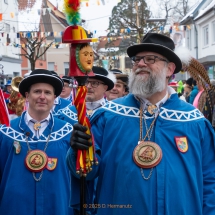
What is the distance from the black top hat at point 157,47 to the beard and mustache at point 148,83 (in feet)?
0.51

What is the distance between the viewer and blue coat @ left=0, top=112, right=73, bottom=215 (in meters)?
4.28

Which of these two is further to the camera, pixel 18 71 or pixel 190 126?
pixel 18 71

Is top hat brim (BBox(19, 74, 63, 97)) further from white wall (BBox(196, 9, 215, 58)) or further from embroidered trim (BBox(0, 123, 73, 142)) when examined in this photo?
white wall (BBox(196, 9, 215, 58))

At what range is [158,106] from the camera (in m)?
3.49

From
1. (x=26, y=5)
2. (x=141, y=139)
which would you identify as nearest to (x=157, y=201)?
(x=141, y=139)

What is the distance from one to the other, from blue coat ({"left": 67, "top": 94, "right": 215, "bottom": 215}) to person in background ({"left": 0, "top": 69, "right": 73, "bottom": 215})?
1086 millimetres

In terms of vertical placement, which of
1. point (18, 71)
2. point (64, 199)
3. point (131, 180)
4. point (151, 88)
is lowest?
point (64, 199)

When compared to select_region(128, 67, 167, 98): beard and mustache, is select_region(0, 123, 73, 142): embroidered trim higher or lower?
lower

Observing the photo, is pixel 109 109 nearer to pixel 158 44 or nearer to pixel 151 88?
pixel 151 88

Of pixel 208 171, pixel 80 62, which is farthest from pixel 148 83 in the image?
pixel 208 171

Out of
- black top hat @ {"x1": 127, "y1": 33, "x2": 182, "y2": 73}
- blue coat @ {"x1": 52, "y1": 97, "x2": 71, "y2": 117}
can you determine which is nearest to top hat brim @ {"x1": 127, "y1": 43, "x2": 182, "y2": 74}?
black top hat @ {"x1": 127, "y1": 33, "x2": 182, "y2": 73}

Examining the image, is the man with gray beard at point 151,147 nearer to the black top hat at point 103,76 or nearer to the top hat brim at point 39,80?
the top hat brim at point 39,80

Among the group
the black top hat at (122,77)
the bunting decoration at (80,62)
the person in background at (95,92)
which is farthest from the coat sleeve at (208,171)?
the black top hat at (122,77)

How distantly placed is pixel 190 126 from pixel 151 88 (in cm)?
41
